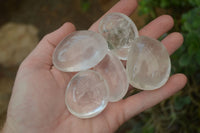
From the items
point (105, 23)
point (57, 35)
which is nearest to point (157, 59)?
point (105, 23)

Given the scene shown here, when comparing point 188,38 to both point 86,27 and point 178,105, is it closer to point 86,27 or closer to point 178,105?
point 178,105

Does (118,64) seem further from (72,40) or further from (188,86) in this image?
(188,86)

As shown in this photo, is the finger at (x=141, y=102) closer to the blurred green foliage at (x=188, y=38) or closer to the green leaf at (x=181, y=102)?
the blurred green foliage at (x=188, y=38)

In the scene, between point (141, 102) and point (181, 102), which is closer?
point (141, 102)

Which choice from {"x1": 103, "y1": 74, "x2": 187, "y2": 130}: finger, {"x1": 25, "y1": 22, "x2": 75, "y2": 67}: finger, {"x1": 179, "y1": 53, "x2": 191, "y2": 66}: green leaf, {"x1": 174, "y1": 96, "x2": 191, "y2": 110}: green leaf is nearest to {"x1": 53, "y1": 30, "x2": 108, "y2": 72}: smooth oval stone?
{"x1": 25, "y1": 22, "x2": 75, "y2": 67}: finger

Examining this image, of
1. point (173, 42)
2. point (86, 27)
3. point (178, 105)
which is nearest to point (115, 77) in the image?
point (173, 42)

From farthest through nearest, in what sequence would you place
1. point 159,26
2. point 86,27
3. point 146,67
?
point 86,27 → point 159,26 → point 146,67
